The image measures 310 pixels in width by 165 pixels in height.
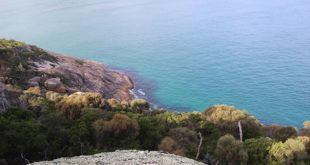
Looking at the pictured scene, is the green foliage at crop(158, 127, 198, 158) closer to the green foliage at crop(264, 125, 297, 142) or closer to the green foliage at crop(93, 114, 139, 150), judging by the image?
the green foliage at crop(93, 114, 139, 150)

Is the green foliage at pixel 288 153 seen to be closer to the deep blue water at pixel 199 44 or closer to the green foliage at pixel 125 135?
the green foliage at pixel 125 135

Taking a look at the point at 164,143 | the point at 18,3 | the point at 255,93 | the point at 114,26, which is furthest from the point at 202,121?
the point at 18,3

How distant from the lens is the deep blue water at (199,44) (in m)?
63.8

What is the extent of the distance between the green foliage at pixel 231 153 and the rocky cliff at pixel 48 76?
17.4 meters

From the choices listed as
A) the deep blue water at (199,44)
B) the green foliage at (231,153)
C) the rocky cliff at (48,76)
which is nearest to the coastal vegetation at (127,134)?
the green foliage at (231,153)

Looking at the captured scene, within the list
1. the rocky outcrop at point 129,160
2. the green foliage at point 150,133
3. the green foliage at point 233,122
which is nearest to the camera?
the rocky outcrop at point 129,160

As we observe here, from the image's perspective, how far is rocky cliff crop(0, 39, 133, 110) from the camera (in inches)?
1723

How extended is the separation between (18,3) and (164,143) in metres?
162

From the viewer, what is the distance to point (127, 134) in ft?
94.7

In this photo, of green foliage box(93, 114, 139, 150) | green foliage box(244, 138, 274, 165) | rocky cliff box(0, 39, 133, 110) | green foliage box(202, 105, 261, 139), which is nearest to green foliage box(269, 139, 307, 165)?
green foliage box(244, 138, 274, 165)

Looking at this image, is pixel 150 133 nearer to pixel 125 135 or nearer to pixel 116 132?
pixel 125 135

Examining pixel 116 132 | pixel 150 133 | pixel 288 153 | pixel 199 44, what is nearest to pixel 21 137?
pixel 116 132

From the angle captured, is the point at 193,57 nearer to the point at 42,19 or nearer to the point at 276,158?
the point at 276,158

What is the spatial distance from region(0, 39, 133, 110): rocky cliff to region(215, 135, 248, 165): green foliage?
17402 millimetres
